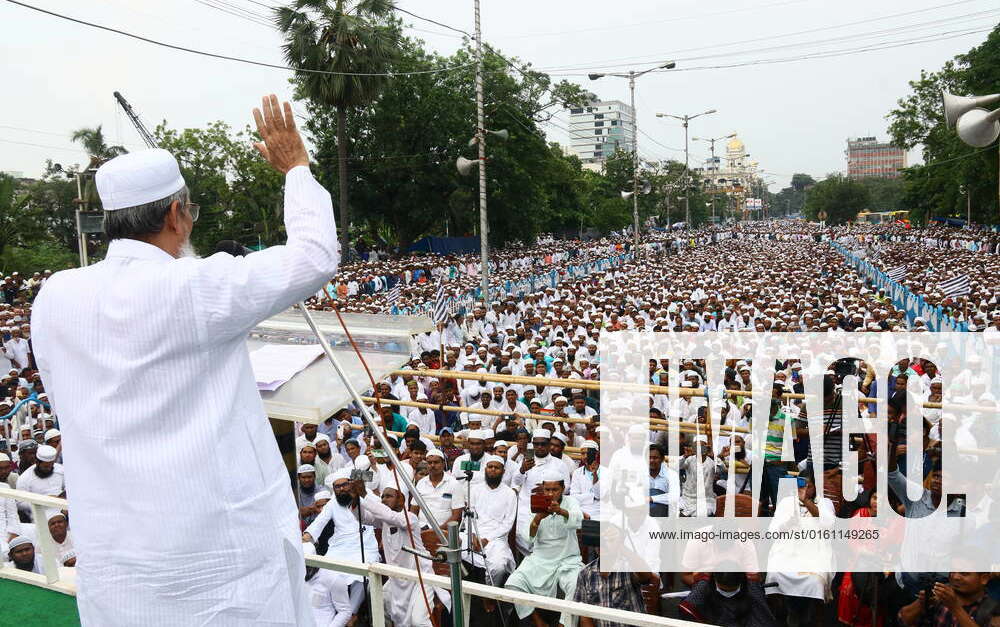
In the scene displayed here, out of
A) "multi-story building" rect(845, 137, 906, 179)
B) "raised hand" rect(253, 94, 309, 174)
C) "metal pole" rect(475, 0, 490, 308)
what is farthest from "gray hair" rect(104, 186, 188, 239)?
"multi-story building" rect(845, 137, 906, 179)

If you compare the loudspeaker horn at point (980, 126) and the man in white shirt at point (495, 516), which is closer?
the loudspeaker horn at point (980, 126)

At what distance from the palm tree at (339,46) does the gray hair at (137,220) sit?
68.1ft

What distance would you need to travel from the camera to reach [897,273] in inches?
755

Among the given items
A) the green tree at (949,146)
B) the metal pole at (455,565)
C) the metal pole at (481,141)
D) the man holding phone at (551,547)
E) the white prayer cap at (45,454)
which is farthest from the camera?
the green tree at (949,146)

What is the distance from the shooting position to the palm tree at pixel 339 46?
2133 centimetres

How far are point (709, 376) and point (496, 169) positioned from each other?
2305cm

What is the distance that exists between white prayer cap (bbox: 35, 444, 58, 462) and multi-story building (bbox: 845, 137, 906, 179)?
16532 cm

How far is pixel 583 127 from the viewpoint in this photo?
155250 millimetres

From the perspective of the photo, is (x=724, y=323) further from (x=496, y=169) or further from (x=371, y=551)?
(x=496, y=169)

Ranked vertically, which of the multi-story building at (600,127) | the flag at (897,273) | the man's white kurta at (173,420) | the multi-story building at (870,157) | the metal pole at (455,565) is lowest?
the flag at (897,273)

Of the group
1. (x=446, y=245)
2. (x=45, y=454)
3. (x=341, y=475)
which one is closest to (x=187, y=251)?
(x=341, y=475)

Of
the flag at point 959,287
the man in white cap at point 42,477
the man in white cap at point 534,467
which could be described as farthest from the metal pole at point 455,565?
the flag at point 959,287

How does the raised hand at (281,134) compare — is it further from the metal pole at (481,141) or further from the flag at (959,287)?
the flag at (959,287)

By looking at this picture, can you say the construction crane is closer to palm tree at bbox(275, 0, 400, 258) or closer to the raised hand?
palm tree at bbox(275, 0, 400, 258)
